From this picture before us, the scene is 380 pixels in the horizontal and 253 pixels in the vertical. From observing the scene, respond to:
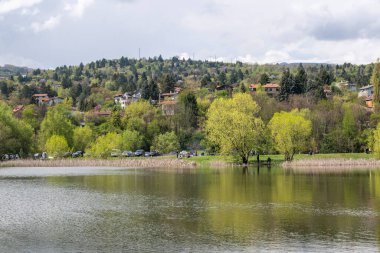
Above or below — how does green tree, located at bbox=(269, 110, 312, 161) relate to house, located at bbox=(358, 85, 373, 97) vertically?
below

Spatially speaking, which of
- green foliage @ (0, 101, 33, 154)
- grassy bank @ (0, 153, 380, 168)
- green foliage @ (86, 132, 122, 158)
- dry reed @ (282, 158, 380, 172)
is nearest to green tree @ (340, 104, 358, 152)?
grassy bank @ (0, 153, 380, 168)

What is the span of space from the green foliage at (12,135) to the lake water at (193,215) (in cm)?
4395

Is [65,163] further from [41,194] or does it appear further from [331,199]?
[331,199]

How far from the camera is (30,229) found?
36.6 m

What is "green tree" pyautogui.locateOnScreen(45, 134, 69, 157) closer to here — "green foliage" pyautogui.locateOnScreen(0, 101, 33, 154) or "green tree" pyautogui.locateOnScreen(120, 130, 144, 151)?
"green foliage" pyautogui.locateOnScreen(0, 101, 33, 154)

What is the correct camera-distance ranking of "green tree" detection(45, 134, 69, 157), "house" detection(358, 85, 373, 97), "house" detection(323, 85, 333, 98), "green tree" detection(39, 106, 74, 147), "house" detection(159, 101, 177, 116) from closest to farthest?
1. "green tree" detection(45, 134, 69, 157)
2. "green tree" detection(39, 106, 74, 147)
3. "house" detection(159, 101, 177, 116)
4. "house" detection(323, 85, 333, 98)
5. "house" detection(358, 85, 373, 97)

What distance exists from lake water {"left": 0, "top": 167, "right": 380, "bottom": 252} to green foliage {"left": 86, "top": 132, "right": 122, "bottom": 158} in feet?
168

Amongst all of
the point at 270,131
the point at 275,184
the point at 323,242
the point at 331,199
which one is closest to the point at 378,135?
the point at 270,131

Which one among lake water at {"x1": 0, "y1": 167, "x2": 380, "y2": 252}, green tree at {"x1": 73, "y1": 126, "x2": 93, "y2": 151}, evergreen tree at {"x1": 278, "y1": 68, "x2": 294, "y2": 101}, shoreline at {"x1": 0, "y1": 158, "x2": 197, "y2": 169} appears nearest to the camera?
lake water at {"x1": 0, "y1": 167, "x2": 380, "y2": 252}

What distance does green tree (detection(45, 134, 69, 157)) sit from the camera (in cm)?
11900

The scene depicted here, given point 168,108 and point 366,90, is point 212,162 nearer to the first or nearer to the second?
point 168,108

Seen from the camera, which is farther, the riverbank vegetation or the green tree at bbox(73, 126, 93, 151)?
the green tree at bbox(73, 126, 93, 151)

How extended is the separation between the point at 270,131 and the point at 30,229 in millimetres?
70083

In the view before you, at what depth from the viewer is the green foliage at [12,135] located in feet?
360
